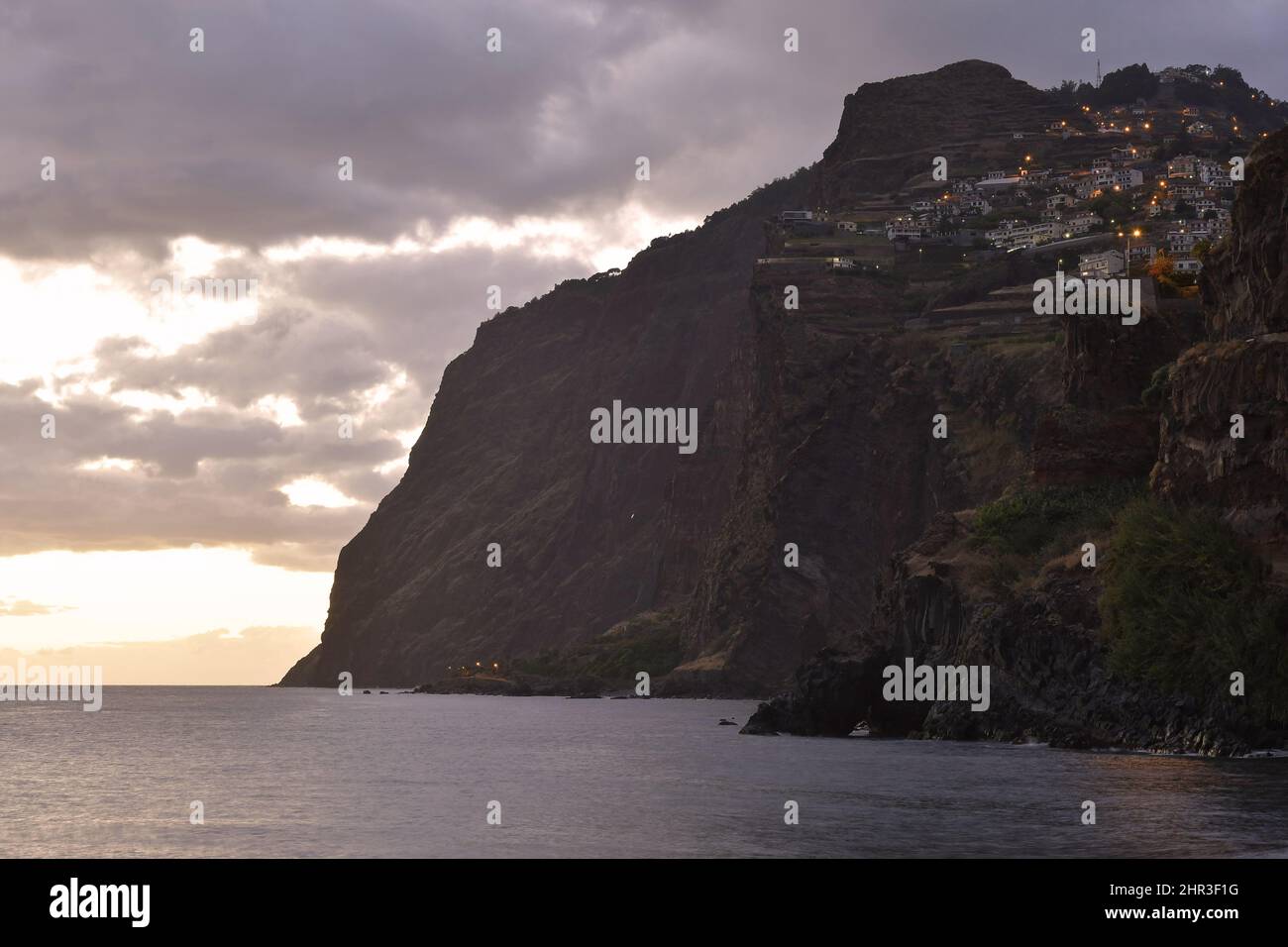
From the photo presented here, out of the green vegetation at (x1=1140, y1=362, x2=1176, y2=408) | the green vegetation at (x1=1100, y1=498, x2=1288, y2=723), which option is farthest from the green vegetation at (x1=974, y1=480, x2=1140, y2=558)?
the green vegetation at (x1=1100, y1=498, x2=1288, y2=723)

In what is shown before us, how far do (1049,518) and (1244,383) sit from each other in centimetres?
2907

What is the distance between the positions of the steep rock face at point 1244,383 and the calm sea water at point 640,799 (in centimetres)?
2083

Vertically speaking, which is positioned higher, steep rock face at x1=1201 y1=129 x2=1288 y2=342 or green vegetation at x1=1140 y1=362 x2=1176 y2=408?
steep rock face at x1=1201 y1=129 x2=1288 y2=342

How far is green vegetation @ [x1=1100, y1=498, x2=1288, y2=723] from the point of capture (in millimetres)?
86625

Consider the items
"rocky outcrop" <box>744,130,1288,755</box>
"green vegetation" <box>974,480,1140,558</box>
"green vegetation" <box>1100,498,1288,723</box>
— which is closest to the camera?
"green vegetation" <box>1100,498,1288,723</box>

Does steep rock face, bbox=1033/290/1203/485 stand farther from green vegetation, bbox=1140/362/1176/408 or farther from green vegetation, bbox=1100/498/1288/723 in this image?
green vegetation, bbox=1100/498/1288/723

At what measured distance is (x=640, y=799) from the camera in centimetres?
7225

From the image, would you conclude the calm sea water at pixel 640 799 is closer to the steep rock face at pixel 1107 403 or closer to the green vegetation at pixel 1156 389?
the steep rock face at pixel 1107 403

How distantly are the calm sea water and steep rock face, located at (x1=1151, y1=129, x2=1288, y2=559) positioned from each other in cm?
2083

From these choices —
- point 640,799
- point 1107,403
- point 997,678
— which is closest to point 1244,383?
point 997,678
